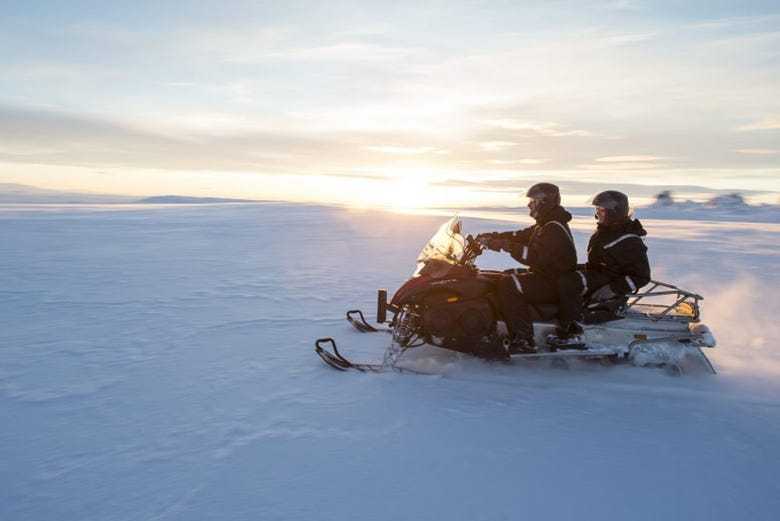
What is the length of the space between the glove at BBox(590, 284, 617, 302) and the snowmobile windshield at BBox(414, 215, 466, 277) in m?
1.32

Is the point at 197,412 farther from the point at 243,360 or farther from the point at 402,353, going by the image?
the point at 402,353

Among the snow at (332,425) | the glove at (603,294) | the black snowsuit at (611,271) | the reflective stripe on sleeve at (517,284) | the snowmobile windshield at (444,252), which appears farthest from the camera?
the snowmobile windshield at (444,252)

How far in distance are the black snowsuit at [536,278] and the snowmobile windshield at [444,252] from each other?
0.54 metres

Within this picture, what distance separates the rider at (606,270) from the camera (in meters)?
4.66

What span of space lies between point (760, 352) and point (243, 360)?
5598mm

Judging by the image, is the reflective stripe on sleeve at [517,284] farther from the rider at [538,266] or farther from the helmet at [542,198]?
the helmet at [542,198]

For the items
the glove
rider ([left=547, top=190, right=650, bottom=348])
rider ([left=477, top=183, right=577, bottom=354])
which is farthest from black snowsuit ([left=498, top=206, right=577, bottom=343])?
the glove

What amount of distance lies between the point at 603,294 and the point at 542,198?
1.09m

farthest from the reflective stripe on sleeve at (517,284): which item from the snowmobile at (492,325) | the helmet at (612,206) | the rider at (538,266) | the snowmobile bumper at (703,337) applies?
the snowmobile bumper at (703,337)

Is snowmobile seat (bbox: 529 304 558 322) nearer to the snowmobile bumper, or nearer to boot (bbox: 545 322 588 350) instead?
boot (bbox: 545 322 588 350)

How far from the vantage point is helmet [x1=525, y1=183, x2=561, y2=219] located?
4812 mm

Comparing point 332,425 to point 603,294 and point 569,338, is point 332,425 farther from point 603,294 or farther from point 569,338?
point 603,294

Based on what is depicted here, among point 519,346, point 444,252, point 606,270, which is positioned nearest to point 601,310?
point 606,270

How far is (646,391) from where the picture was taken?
4.55m
